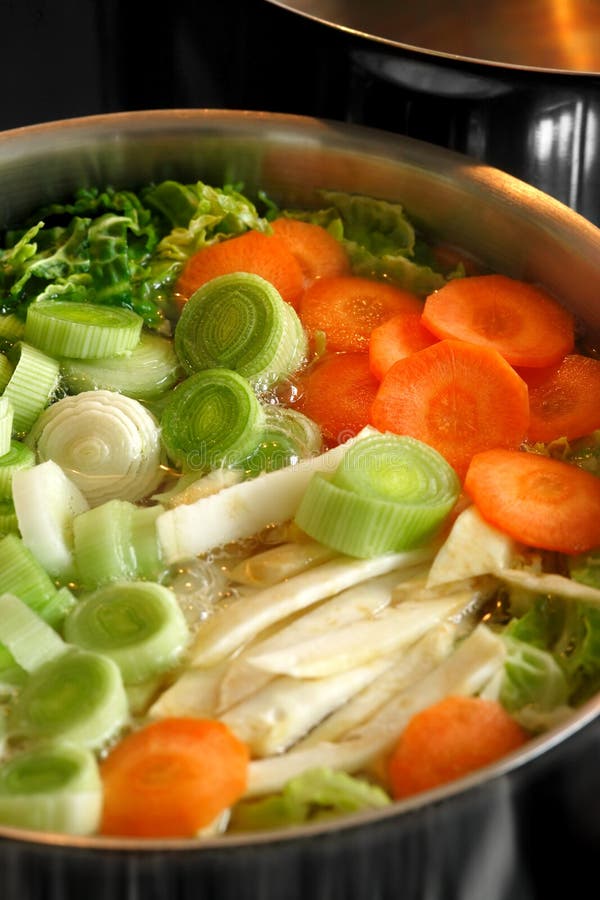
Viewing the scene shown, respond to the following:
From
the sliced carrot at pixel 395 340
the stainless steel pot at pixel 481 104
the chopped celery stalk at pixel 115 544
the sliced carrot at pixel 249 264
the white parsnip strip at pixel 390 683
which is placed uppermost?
the stainless steel pot at pixel 481 104

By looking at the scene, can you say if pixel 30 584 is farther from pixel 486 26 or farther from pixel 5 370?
pixel 486 26

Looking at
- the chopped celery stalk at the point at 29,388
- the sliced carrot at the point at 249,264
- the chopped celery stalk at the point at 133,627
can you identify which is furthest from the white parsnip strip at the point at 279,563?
the sliced carrot at the point at 249,264

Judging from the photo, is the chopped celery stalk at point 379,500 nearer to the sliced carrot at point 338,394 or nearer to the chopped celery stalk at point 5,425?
the sliced carrot at point 338,394

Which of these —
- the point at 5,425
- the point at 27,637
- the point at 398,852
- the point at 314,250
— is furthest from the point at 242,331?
the point at 398,852

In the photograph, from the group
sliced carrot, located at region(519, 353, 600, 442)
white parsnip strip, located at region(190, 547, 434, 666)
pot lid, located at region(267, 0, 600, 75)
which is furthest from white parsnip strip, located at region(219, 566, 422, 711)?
pot lid, located at region(267, 0, 600, 75)

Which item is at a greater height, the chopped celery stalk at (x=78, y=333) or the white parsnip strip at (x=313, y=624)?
the chopped celery stalk at (x=78, y=333)

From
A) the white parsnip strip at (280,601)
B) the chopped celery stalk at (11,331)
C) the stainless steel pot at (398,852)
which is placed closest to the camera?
the stainless steel pot at (398,852)

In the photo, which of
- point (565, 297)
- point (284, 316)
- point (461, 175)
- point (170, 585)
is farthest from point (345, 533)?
point (461, 175)

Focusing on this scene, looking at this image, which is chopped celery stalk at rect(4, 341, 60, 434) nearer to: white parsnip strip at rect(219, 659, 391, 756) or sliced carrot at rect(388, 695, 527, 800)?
white parsnip strip at rect(219, 659, 391, 756)
